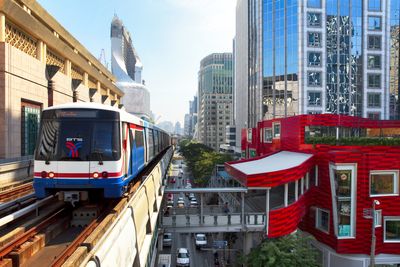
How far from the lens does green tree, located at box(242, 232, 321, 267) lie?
648 inches

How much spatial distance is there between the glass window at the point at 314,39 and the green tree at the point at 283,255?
1719 inches

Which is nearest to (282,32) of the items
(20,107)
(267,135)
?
(267,135)

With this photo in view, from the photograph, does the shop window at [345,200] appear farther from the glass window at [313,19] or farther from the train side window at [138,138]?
the glass window at [313,19]

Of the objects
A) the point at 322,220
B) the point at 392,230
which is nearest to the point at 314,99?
the point at 322,220

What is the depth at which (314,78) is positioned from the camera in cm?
5353

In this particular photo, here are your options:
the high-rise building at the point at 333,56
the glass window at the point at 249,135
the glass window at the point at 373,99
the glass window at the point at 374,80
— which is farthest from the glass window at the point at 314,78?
the glass window at the point at 249,135

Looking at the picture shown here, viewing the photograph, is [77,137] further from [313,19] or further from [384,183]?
[313,19]

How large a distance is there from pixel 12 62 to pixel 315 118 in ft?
78.6

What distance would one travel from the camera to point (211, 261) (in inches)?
1212

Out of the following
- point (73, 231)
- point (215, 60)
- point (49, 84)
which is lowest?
point (73, 231)

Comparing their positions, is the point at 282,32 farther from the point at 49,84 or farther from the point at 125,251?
the point at 125,251

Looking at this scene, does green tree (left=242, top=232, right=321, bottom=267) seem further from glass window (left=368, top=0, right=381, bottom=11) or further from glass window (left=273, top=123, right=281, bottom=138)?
glass window (left=368, top=0, right=381, bottom=11)

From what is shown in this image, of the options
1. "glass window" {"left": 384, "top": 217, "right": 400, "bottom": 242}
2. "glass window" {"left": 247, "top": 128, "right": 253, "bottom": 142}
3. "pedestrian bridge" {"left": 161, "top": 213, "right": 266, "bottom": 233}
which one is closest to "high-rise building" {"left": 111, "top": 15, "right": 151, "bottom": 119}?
"glass window" {"left": 247, "top": 128, "right": 253, "bottom": 142}

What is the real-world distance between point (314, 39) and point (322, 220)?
40.0 metres
